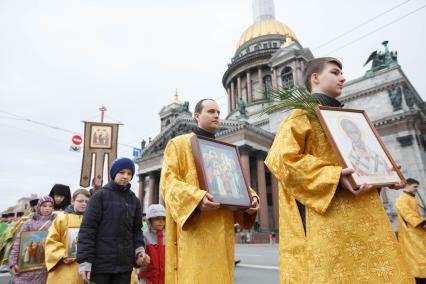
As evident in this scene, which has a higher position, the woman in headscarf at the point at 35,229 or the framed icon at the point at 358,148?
the framed icon at the point at 358,148

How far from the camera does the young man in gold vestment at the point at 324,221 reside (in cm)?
181

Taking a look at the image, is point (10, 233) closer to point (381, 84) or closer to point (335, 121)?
point (335, 121)

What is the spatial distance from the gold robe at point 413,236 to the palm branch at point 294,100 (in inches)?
166

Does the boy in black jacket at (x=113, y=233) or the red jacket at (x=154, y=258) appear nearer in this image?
the boy in black jacket at (x=113, y=233)

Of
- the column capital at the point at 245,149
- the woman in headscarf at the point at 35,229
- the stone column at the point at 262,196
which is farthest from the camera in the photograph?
the column capital at the point at 245,149

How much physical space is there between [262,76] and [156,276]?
4109 centimetres

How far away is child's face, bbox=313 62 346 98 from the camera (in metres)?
2.37

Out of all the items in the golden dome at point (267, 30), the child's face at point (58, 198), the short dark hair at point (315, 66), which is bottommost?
the child's face at point (58, 198)

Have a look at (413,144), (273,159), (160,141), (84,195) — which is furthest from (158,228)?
(160,141)

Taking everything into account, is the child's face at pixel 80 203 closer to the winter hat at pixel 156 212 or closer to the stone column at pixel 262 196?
the winter hat at pixel 156 212

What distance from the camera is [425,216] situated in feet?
17.9

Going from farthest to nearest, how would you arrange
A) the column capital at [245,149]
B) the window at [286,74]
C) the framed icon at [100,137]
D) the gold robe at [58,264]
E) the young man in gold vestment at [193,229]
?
the window at [286,74]
the column capital at [245,149]
the framed icon at [100,137]
the gold robe at [58,264]
the young man in gold vestment at [193,229]

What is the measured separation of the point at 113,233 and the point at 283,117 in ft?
88.4

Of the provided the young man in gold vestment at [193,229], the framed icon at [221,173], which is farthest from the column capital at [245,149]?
the young man in gold vestment at [193,229]
